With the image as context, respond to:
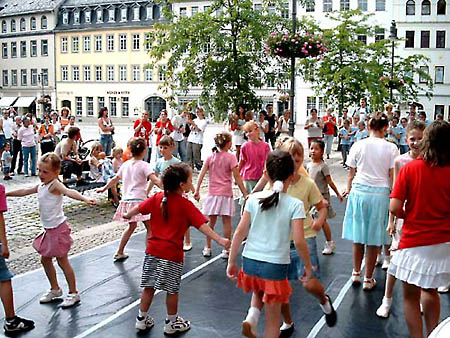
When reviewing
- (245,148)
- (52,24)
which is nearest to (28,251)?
(245,148)

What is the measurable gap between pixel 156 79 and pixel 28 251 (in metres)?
60.1

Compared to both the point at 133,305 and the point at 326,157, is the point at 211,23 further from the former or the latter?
the point at 133,305

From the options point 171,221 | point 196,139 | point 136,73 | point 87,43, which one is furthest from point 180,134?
point 87,43

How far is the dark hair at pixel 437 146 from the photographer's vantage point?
4.56 metres

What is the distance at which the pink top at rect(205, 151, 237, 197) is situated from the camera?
8000 mm

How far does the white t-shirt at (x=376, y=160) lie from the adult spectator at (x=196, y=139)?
12.1 meters

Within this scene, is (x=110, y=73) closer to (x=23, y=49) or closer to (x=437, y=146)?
(x=23, y=49)

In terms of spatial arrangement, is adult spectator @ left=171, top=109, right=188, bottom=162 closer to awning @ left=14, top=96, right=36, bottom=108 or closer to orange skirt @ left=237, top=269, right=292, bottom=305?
orange skirt @ left=237, top=269, right=292, bottom=305

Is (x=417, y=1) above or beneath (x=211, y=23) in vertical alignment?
above

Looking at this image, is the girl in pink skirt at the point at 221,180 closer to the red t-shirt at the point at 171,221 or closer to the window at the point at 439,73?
the red t-shirt at the point at 171,221

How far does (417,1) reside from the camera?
191 feet

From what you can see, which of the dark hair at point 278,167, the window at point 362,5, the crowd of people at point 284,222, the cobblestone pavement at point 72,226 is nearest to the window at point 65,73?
the window at point 362,5

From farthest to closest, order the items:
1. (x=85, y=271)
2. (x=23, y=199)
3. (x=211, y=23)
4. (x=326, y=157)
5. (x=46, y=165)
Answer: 1. (x=326, y=157)
2. (x=211, y=23)
3. (x=23, y=199)
4. (x=85, y=271)
5. (x=46, y=165)

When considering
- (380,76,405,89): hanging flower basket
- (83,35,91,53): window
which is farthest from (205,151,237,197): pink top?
(83,35,91,53): window
